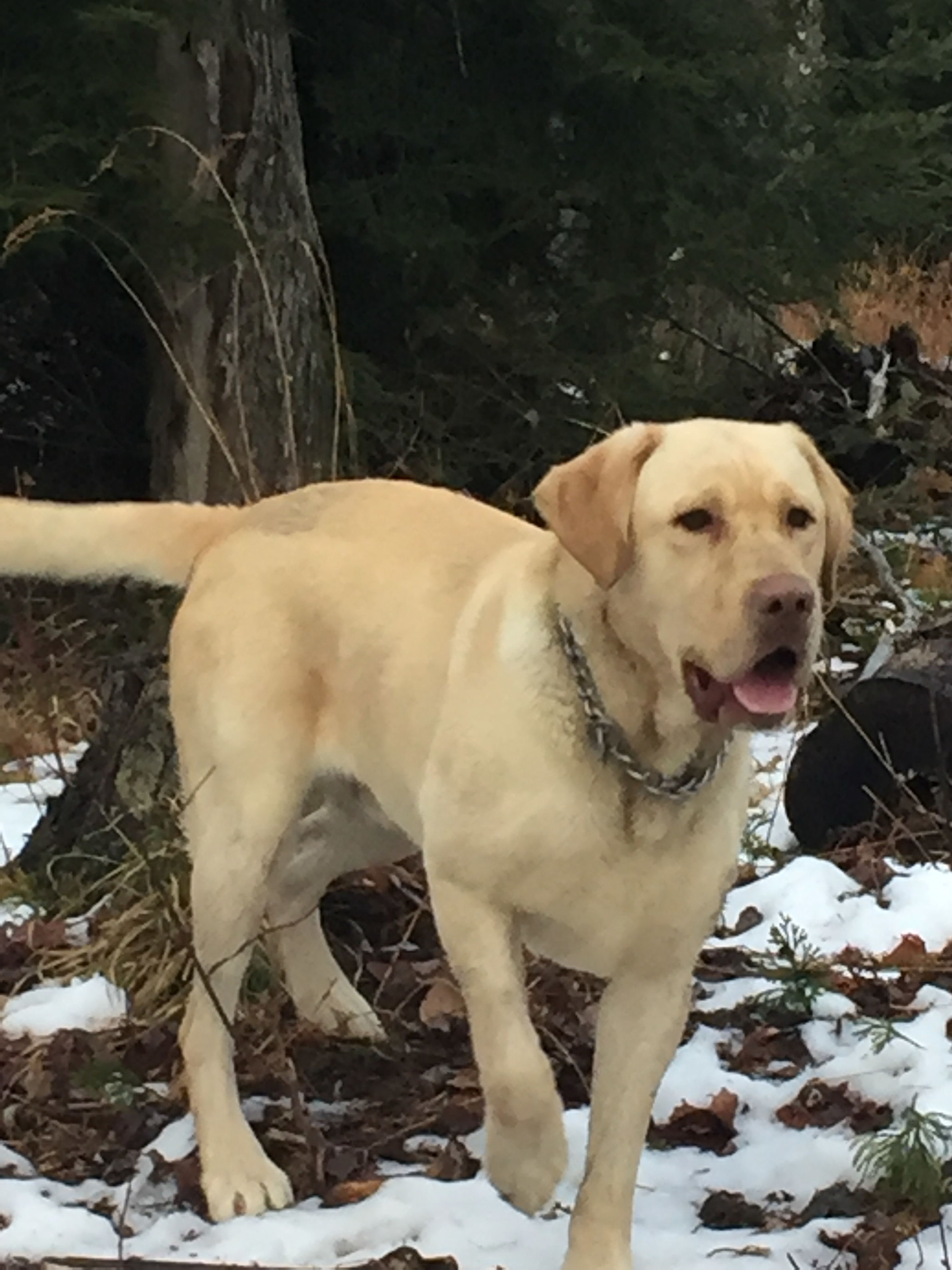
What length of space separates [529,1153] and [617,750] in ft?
2.21

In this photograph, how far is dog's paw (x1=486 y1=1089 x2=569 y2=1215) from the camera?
9.11 feet

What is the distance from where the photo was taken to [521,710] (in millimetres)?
2764

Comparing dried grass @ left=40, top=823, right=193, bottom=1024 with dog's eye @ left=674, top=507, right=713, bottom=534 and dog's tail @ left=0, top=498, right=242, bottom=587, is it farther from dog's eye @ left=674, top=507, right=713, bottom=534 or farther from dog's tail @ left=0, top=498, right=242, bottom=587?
dog's eye @ left=674, top=507, right=713, bottom=534

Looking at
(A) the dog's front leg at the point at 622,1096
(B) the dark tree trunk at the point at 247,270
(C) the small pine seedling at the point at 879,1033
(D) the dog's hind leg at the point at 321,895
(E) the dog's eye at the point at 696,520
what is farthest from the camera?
(B) the dark tree trunk at the point at 247,270

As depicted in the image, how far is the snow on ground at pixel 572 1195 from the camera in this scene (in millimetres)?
2912

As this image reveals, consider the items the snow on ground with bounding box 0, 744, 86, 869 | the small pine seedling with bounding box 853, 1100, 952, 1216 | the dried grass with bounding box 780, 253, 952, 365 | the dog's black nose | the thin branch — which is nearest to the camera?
the dog's black nose

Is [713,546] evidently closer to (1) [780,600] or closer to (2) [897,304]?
(1) [780,600]

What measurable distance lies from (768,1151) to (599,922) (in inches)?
33.0

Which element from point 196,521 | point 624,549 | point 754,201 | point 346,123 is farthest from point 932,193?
point 624,549

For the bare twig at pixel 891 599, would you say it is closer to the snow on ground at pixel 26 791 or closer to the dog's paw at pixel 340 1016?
the dog's paw at pixel 340 1016

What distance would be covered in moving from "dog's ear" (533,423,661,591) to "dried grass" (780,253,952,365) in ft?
28.3

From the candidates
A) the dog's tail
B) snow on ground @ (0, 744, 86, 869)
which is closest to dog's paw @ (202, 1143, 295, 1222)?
the dog's tail

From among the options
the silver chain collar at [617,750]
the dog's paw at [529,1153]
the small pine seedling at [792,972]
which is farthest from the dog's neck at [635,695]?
the small pine seedling at [792,972]

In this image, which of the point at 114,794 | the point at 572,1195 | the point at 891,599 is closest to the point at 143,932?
the point at 114,794
